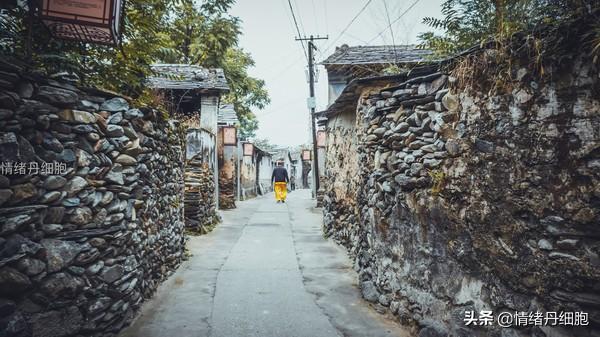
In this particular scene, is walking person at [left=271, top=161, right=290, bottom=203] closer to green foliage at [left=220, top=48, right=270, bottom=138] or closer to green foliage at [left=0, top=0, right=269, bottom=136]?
green foliage at [left=220, top=48, right=270, bottom=138]

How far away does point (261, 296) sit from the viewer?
169 inches

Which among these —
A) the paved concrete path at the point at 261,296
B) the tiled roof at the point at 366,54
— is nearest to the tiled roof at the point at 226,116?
the tiled roof at the point at 366,54

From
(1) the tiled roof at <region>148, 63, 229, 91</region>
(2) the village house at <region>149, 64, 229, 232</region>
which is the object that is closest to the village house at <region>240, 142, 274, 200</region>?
(2) the village house at <region>149, 64, 229, 232</region>

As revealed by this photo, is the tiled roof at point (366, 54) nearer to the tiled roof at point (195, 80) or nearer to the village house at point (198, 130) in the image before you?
the tiled roof at point (195, 80)

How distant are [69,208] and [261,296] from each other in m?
2.41

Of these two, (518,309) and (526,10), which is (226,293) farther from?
(526,10)

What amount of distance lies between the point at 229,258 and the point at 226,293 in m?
1.65

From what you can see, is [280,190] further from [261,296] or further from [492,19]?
[492,19]

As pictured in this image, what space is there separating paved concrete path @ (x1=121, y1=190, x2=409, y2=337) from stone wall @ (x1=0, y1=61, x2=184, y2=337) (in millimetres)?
543

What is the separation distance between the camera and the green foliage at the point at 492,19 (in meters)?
2.12

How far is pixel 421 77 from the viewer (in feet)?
11.1

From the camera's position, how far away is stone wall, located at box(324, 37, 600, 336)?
6.56ft

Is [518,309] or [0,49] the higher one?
[0,49]

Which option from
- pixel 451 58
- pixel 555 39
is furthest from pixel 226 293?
pixel 555 39
